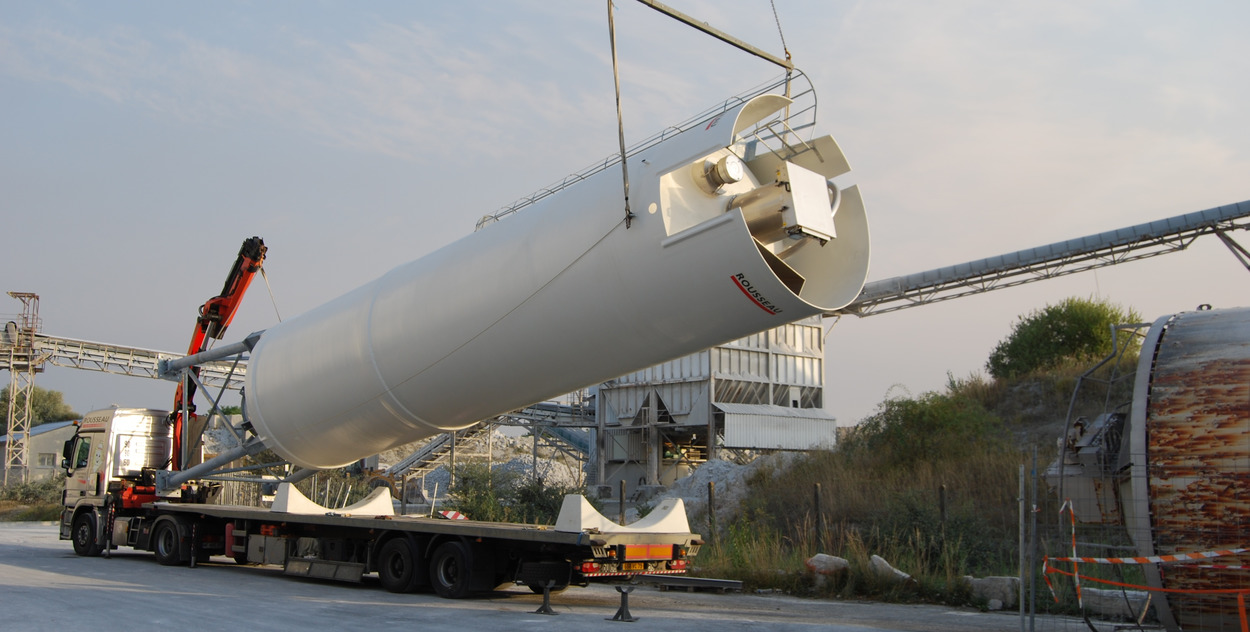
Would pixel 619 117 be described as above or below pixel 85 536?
above

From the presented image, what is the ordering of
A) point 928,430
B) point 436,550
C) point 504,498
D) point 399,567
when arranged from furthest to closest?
point 928,430
point 504,498
point 399,567
point 436,550

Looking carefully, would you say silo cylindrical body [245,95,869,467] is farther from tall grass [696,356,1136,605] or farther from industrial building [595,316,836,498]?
industrial building [595,316,836,498]

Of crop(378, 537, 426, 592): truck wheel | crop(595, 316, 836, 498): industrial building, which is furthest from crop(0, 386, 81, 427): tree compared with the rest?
crop(378, 537, 426, 592): truck wheel

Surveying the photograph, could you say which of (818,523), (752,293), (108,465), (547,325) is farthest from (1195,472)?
(108,465)

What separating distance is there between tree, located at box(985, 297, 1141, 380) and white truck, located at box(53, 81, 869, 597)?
2614 centimetres

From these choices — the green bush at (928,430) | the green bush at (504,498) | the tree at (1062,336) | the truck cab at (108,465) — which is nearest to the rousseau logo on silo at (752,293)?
the green bush at (504,498)

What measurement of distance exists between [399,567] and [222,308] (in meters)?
7.95

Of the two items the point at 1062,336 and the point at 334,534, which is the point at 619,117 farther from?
the point at 1062,336

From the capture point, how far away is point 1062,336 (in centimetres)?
3444

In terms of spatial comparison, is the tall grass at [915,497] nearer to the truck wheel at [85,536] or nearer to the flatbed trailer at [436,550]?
the flatbed trailer at [436,550]

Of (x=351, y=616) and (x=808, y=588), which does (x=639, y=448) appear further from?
(x=351, y=616)

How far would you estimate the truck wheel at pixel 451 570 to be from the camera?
1169 cm

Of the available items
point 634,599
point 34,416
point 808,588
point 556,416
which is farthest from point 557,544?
point 34,416

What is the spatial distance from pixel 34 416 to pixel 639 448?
6845 centimetres
